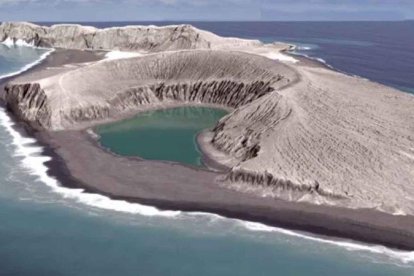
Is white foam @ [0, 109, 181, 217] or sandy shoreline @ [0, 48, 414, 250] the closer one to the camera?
sandy shoreline @ [0, 48, 414, 250]

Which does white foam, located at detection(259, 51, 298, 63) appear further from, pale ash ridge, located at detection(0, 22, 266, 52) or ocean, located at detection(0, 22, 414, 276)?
ocean, located at detection(0, 22, 414, 276)

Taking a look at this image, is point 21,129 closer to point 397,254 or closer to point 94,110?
point 94,110

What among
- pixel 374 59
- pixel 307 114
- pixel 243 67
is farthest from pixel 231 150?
pixel 374 59

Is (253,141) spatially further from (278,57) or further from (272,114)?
(278,57)

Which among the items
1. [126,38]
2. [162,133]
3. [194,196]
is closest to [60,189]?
[194,196]

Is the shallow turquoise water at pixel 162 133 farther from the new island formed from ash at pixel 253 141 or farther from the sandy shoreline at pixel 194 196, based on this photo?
the sandy shoreline at pixel 194 196

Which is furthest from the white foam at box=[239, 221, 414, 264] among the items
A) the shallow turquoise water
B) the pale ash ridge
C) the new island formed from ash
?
the pale ash ridge

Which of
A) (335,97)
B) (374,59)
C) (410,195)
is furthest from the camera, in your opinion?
(374,59)
